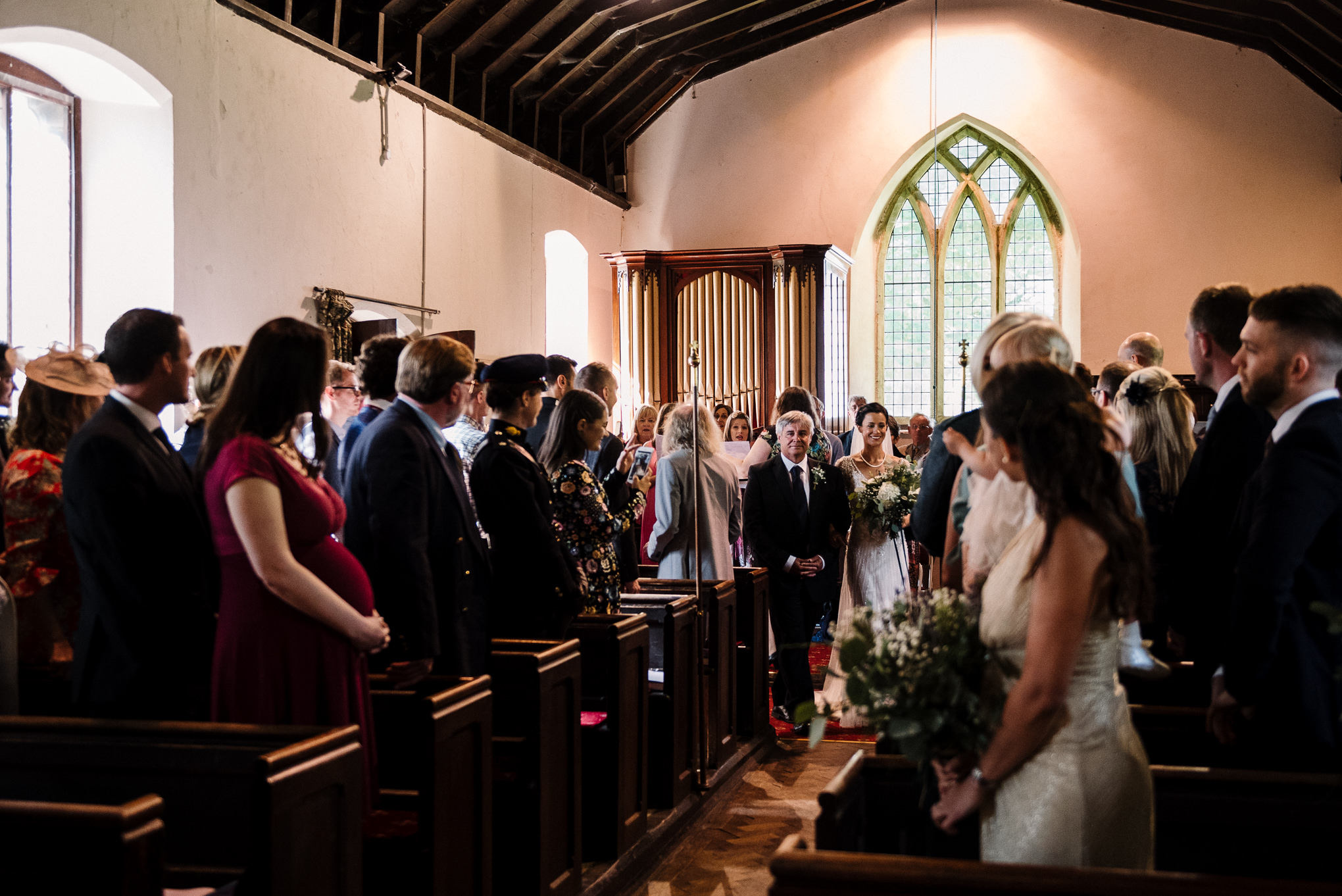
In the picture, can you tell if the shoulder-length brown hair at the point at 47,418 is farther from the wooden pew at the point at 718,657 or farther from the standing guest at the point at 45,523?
the wooden pew at the point at 718,657

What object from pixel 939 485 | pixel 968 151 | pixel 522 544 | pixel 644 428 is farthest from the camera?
pixel 968 151

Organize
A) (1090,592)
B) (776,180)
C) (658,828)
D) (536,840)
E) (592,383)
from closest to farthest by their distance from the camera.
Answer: (1090,592) → (536,840) → (658,828) → (592,383) → (776,180)

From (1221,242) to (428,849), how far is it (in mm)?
10825

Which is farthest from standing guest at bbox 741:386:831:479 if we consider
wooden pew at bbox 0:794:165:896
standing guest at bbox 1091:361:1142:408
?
wooden pew at bbox 0:794:165:896

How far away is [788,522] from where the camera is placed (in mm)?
5711

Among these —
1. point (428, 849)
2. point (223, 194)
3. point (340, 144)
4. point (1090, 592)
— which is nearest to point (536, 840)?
point (428, 849)

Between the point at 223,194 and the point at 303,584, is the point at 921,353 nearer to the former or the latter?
the point at 223,194

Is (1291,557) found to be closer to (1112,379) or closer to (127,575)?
(127,575)

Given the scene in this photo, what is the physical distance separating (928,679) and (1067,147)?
10934mm

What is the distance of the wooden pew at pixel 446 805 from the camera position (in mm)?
2451

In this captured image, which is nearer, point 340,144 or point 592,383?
point 592,383

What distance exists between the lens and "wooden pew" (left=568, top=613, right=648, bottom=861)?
3.59 metres

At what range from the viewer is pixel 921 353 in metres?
12.7

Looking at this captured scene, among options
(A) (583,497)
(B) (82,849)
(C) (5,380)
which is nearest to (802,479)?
(A) (583,497)
